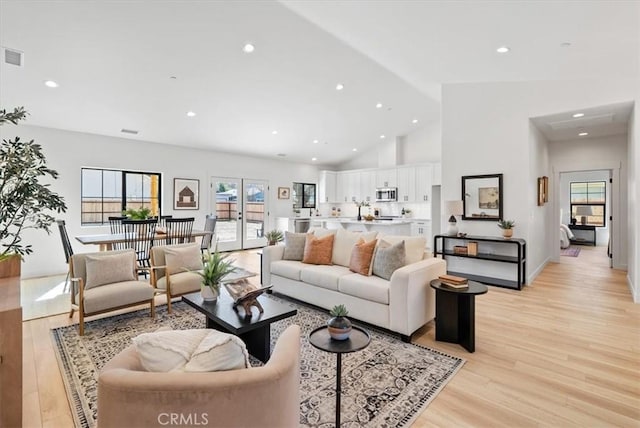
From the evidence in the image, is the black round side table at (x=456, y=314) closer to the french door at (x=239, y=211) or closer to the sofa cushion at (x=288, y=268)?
the sofa cushion at (x=288, y=268)

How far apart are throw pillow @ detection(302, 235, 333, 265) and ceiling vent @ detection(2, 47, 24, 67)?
13.5 ft

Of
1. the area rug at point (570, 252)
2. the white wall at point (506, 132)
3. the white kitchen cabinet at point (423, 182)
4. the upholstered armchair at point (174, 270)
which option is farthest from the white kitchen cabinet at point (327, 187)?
the upholstered armchair at point (174, 270)

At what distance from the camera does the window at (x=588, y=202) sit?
9398 mm

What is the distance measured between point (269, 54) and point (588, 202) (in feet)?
34.9

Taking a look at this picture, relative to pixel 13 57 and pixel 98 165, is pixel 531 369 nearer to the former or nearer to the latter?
pixel 13 57

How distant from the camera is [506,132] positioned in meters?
5.01

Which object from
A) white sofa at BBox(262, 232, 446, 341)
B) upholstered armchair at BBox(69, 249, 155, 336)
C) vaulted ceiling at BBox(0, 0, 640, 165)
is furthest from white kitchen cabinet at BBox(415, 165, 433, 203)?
upholstered armchair at BBox(69, 249, 155, 336)

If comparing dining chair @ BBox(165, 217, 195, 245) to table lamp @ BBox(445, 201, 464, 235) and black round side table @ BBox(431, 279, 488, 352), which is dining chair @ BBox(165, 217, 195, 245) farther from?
table lamp @ BBox(445, 201, 464, 235)

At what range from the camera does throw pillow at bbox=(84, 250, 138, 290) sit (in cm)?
331

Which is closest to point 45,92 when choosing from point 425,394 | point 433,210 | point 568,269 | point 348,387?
Answer: point 348,387

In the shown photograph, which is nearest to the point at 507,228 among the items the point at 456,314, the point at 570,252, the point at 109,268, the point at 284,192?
the point at 456,314

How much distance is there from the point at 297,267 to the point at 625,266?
654cm

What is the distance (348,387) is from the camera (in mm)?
2197

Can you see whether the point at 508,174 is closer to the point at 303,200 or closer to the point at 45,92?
the point at 303,200
